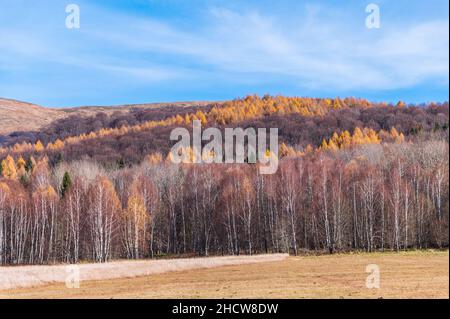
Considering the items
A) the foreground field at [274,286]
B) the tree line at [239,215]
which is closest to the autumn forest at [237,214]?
the tree line at [239,215]

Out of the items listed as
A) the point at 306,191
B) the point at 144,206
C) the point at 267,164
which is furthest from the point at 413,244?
the point at 144,206

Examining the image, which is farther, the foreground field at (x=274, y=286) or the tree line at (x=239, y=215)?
the tree line at (x=239, y=215)

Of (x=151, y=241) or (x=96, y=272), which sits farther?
(x=151, y=241)

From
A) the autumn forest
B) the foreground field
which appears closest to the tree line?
the autumn forest

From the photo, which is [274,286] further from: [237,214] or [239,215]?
[237,214]

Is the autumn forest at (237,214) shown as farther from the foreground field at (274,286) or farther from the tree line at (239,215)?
the foreground field at (274,286)

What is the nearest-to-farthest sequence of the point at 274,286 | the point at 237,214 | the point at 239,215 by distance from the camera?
1. the point at 274,286
2. the point at 239,215
3. the point at 237,214

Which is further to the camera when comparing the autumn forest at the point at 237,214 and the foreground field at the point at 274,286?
the autumn forest at the point at 237,214

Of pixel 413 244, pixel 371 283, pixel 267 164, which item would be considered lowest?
pixel 413 244

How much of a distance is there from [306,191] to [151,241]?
2576 cm

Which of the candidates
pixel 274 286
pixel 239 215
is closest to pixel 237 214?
pixel 239 215

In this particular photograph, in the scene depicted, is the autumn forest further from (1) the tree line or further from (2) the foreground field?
(2) the foreground field
